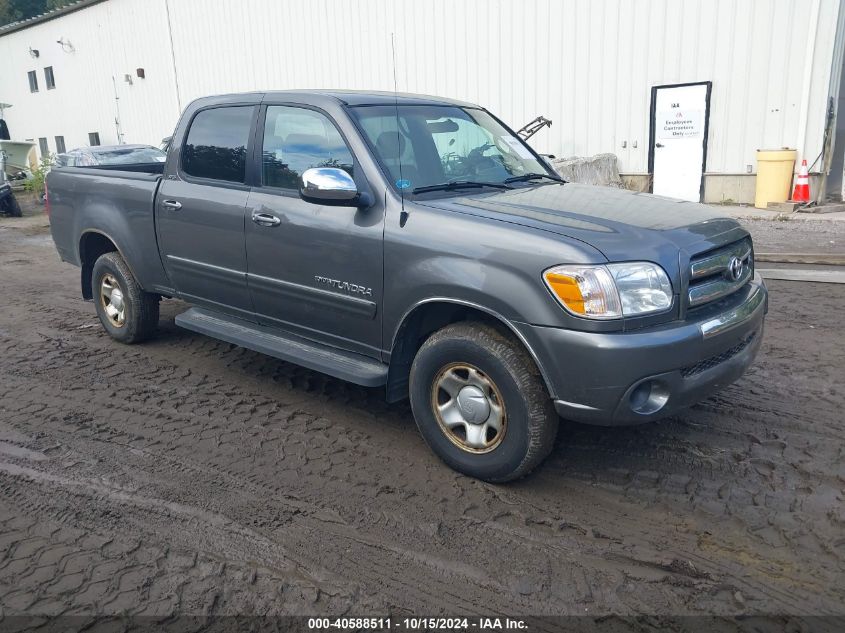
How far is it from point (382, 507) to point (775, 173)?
37.3 ft

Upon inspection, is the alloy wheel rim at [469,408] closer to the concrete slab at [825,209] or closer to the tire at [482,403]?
the tire at [482,403]

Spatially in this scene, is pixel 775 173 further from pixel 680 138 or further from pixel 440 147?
pixel 440 147

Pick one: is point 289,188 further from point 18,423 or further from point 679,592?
point 679,592

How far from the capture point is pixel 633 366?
10.3 ft

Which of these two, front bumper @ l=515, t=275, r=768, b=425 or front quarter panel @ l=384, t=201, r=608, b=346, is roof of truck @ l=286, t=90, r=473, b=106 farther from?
front bumper @ l=515, t=275, r=768, b=425

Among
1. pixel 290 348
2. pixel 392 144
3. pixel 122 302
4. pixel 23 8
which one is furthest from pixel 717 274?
pixel 23 8

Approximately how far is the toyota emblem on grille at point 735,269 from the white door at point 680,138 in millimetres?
10384

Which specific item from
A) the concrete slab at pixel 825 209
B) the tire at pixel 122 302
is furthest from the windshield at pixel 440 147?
the concrete slab at pixel 825 209

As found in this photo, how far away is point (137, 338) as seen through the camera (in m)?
6.07

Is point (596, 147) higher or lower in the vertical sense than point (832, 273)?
higher

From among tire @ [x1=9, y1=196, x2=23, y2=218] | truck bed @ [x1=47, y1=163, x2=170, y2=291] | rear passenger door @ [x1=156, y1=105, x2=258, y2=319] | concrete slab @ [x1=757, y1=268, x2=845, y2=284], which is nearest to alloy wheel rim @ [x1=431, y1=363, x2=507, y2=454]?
rear passenger door @ [x1=156, y1=105, x2=258, y2=319]

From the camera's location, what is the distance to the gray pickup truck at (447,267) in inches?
127

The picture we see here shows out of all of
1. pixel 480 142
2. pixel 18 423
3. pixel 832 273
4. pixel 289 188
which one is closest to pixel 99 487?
pixel 18 423

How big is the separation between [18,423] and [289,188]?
2322 millimetres
